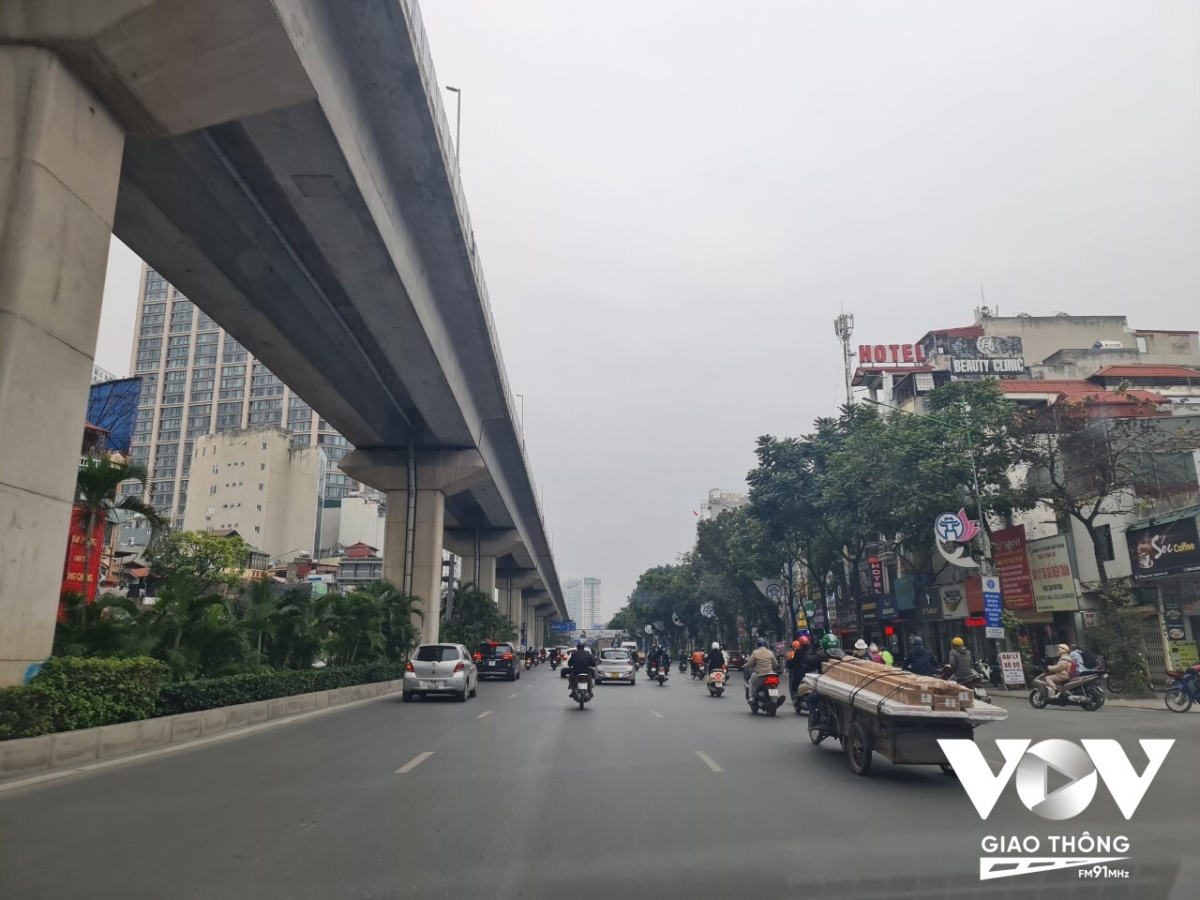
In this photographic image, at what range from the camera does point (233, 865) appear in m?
6.02

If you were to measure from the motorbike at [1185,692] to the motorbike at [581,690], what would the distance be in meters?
12.9

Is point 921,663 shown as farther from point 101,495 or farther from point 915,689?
point 101,495

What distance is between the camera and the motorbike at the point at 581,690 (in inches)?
818

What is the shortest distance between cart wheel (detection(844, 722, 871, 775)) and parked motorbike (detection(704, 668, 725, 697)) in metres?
15.6

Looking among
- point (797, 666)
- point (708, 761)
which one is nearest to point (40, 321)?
point (708, 761)

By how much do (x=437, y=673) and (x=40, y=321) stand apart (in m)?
14.7

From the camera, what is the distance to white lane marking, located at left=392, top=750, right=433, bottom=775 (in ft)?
33.5

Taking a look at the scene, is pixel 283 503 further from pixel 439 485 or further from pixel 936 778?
pixel 936 778

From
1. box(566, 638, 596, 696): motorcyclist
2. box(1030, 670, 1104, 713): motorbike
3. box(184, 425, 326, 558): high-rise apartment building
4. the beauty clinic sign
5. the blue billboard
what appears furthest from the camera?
box(184, 425, 326, 558): high-rise apartment building

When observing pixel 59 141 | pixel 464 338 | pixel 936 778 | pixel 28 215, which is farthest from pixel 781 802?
pixel 464 338

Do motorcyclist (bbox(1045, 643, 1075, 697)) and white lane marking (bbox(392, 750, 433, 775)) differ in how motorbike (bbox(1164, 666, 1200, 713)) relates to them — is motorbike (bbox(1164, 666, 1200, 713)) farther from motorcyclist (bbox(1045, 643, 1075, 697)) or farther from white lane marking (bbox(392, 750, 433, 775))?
white lane marking (bbox(392, 750, 433, 775))

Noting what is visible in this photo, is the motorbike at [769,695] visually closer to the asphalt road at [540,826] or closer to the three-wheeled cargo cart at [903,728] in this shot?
the asphalt road at [540,826]

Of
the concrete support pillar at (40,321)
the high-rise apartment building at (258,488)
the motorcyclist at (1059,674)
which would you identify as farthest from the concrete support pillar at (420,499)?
the high-rise apartment building at (258,488)

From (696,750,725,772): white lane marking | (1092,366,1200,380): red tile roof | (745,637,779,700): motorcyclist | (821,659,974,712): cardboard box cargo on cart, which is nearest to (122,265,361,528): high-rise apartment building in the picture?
(1092,366,1200,380): red tile roof
